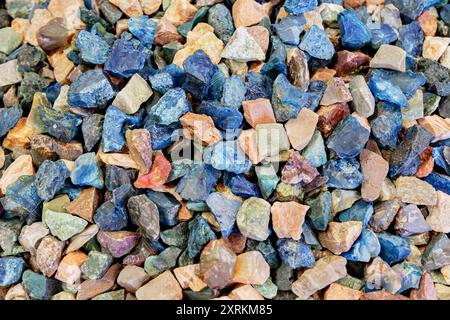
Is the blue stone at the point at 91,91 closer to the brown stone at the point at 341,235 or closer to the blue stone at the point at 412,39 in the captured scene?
the brown stone at the point at 341,235

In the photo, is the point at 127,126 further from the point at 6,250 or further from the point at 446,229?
the point at 446,229

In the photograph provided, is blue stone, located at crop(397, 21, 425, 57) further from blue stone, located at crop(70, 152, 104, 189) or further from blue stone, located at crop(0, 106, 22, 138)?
blue stone, located at crop(0, 106, 22, 138)

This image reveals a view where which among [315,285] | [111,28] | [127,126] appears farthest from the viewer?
[111,28]

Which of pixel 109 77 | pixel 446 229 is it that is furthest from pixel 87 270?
pixel 446 229

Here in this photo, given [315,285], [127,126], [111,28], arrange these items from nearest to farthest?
[315,285], [127,126], [111,28]

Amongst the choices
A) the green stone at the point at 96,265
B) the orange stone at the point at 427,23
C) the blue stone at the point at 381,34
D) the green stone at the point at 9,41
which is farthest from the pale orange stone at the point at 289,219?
the green stone at the point at 9,41

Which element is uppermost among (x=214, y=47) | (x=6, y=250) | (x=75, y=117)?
(x=214, y=47)
